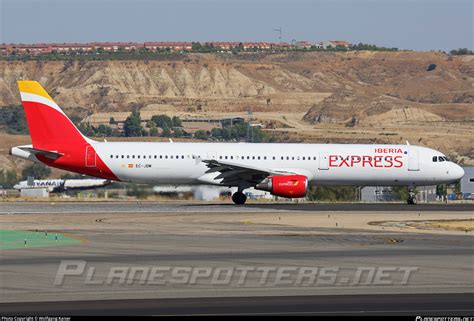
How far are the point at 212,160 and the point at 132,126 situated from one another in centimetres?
13274

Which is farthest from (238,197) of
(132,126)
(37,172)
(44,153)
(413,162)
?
(132,126)

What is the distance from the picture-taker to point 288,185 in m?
54.3

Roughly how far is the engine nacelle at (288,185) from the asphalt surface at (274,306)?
32.7m

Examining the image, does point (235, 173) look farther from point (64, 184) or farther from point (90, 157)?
point (64, 184)

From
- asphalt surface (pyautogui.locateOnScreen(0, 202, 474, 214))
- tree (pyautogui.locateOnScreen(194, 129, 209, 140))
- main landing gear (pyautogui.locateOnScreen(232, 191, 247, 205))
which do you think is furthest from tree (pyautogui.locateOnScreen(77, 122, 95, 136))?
asphalt surface (pyautogui.locateOnScreen(0, 202, 474, 214))

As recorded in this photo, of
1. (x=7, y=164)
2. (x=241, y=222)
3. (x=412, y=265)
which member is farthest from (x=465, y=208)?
(x=7, y=164)

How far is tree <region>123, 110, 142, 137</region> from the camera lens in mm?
184000

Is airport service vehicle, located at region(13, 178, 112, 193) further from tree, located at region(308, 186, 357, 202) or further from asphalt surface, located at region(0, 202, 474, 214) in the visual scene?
asphalt surface, located at region(0, 202, 474, 214)

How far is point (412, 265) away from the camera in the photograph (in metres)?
27.0

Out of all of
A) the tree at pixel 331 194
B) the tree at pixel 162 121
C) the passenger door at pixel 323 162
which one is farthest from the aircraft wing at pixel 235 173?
the tree at pixel 162 121

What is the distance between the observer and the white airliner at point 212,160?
2188 inches

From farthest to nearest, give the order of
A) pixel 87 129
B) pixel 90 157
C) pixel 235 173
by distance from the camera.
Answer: pixel 87 129, pixel 235 173, pixel 90 157

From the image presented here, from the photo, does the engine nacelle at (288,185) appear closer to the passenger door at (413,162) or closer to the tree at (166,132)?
the passenger door at (413,162)

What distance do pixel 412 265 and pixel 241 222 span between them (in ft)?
52.7
